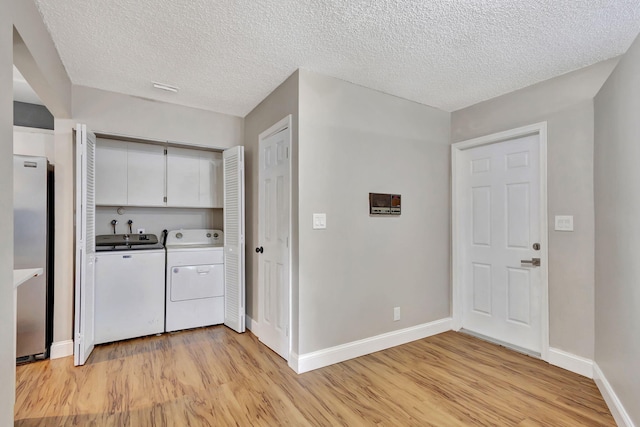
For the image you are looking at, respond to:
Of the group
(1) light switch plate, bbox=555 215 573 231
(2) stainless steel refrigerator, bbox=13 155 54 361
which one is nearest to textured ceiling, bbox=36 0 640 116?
(2) stainless steel refrigerator, bbox=13 155 54 361

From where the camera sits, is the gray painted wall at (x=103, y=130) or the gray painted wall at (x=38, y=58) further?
the gray painted wall at (x=103, y=130)

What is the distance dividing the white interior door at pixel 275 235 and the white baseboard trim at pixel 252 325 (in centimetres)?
9

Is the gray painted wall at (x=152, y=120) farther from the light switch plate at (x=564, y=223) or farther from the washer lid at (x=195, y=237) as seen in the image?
the light switch plate at (x=564, y=223)

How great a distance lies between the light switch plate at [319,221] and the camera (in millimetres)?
2600

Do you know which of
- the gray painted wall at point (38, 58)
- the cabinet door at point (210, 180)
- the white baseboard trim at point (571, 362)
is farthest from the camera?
the cabinet door at point (210, 180)

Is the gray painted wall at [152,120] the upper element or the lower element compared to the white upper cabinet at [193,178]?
upper

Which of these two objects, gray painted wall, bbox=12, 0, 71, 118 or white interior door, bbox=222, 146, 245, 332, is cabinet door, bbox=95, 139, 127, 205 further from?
white interior door, bbox=222, 146, 245, 332

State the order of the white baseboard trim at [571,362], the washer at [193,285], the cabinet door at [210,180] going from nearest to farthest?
the white baseboard trim at [571,362] → the washer at [193,285] → the cabinet door at [210,180]

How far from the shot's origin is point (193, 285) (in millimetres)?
3432

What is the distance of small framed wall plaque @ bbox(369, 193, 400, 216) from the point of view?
9.68 ft

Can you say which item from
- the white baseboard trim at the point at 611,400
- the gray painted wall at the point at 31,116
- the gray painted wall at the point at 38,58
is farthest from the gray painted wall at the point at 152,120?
the white baseboard trim at the point at 611,400

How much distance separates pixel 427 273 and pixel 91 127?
3.72 meters

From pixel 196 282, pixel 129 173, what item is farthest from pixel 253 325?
pixel 129 173

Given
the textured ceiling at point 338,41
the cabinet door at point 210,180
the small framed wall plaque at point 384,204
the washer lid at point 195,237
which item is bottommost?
the washer lid at point 195,237
